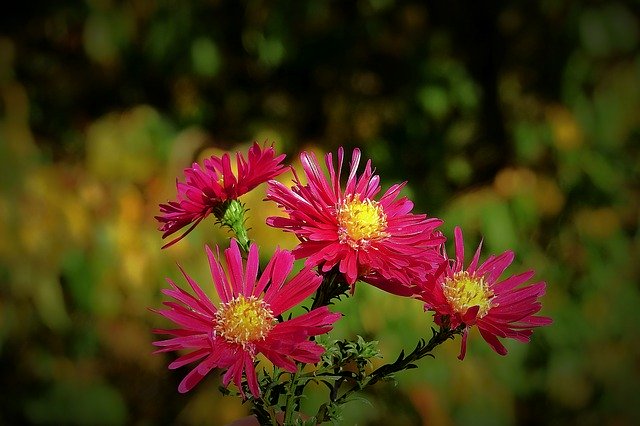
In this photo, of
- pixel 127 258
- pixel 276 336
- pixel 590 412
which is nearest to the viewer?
pixel 276 336

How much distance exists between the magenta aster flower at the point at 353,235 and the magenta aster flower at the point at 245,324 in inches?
0.5

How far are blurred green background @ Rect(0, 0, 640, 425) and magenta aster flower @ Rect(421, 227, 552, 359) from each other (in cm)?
76

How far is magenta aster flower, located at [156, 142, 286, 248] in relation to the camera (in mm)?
386

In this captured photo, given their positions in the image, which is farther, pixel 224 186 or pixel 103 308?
pixel 103 308

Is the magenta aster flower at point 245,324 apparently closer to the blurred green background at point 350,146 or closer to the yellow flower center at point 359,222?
the yellow flower center at point 359,222

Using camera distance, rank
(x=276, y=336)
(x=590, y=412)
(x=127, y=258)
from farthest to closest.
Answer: (x=590, y=412)
(x=127, y=258)
(x=276, y=336)

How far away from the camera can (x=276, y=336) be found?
1.14ft

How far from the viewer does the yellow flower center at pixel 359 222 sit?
0.36 metres

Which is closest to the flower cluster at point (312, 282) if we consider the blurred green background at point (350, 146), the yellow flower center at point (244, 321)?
the yellow flower center at point (244, 321)

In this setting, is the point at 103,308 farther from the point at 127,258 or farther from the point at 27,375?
the point at 27,375

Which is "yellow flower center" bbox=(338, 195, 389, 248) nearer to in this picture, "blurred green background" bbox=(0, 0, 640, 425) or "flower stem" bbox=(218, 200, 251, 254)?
"flower stem" bbox=(218, 200, 251, 254)

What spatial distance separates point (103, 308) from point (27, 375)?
0.64 ft

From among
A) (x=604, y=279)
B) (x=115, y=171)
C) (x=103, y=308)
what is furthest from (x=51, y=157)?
(x=604, y=279)

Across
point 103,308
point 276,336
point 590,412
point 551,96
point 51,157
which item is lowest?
point 276,336
